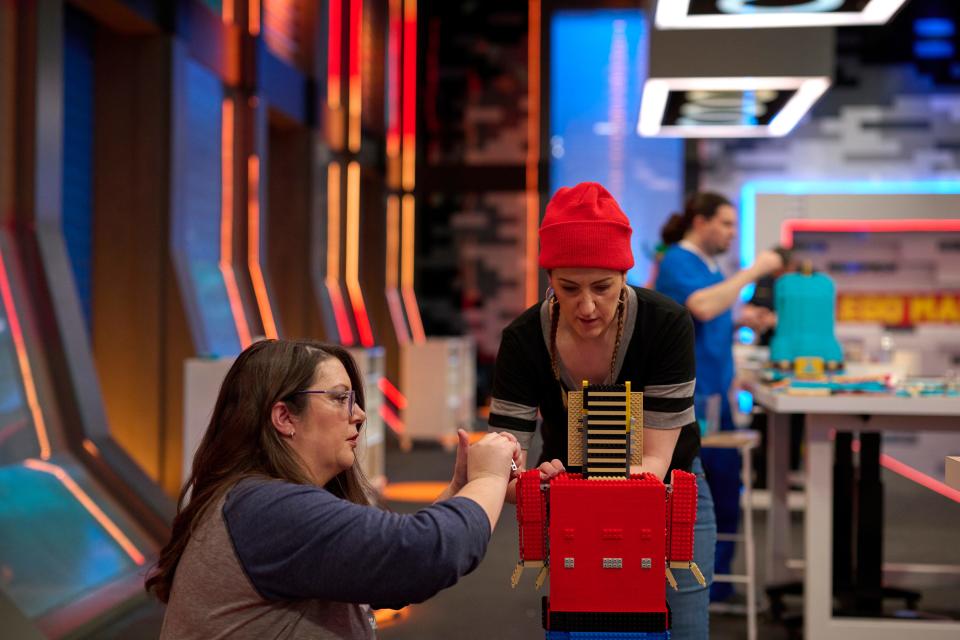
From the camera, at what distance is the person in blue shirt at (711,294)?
3391 millimetres

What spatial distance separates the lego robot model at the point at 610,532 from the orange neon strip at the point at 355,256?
25.1 feet

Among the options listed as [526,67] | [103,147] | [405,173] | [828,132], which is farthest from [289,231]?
[828,132]

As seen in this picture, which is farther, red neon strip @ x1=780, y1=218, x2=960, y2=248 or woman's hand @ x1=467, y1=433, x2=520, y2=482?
red neon strip @ x1=780, y1=218, x2=960, y2=248

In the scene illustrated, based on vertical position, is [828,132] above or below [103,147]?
above

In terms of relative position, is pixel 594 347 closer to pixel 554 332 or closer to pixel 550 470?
pixel 554 332

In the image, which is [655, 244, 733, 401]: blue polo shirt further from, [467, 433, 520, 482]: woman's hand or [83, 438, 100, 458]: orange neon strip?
[83, 438, 100, 458]: orange neon strip

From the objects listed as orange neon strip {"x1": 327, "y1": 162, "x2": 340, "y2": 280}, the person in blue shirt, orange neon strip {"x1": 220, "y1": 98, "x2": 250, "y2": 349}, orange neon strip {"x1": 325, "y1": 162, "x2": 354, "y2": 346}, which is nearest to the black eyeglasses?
the person in blue shirt

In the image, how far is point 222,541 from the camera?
1333mm

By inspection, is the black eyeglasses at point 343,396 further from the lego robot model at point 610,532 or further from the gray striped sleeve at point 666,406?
the gray striped sleeve at point 666,406

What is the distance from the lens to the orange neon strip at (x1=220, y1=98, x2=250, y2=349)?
6.34 m

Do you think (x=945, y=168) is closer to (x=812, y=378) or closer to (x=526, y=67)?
(x=526, y=67)

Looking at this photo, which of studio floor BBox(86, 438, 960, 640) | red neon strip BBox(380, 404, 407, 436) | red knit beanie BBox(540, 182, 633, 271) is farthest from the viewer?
red neon strip BBox(380, 404, 407, 436)

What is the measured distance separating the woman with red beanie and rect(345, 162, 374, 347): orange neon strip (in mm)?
7231

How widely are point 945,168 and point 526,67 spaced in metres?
4.43
